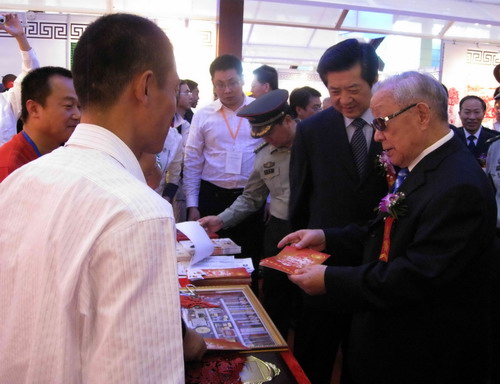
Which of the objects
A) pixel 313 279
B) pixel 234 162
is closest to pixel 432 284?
pixel 313 279

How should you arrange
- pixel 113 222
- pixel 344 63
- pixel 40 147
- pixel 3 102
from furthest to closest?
1. pixel 3 102
2. pixel 40 147
3. pixel 344 63
4. pixel 113 222

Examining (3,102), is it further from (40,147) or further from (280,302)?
(280,302)

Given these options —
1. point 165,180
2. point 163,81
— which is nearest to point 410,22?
point 165,180

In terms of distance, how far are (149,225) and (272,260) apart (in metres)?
1.04

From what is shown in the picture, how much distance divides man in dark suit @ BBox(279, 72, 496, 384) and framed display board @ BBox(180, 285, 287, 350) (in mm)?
233

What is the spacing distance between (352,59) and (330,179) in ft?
1.67

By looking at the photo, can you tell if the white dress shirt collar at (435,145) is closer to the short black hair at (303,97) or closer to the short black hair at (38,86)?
the short black hair at (38,86)

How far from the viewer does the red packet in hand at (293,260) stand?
170cm

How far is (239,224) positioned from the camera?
3270mm

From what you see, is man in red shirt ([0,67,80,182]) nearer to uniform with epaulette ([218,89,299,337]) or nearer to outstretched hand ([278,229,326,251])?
uniform with epaulette ([218,89,299,337])

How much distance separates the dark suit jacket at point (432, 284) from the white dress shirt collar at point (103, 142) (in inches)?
35.3

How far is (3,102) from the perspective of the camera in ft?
11.1

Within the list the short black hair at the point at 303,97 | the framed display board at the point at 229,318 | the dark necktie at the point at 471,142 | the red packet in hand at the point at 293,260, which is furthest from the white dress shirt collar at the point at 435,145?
the dark necktie at the point at 471,142

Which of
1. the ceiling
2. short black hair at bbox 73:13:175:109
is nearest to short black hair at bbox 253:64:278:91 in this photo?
the ceiling
